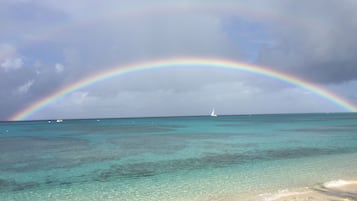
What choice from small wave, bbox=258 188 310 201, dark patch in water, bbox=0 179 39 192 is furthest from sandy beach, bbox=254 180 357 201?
dark patch in water, bbox=0 179 39 192

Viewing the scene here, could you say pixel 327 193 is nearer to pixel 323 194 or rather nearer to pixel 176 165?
pixel 323 194

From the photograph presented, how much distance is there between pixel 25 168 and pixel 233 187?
59.6 feet

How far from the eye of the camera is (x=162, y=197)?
16781 millimetres

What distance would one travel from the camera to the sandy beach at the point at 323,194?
1480 centimetres

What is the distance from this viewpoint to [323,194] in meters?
15.6

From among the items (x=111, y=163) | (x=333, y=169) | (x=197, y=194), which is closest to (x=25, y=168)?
(x=111, y=163)

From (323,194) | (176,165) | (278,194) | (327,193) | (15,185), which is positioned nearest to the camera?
(323,194)

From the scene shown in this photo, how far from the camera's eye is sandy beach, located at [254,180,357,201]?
48.5 ft

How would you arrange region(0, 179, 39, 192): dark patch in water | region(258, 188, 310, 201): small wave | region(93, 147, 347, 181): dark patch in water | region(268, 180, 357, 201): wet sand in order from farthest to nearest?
1. region(93, 147, 347, 181): dark patch in water
2. region(0, 179, 39, 192): dark patch in water
3. region(258, 188, 310, 201): small wave
4. region(268, 180, 357, 201): wet sand

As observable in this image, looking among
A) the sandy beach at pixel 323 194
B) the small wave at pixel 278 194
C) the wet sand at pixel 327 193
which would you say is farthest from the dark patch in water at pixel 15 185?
the wet sand at pixel 327 193

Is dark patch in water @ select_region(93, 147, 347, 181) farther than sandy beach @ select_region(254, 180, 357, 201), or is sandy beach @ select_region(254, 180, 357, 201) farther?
dark patch in water @ select_region(93, 147, 347, 181)

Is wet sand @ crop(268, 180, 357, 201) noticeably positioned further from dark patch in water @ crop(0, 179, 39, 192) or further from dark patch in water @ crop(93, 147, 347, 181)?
dark patch in water @ crop(0, 179, 39, 192)

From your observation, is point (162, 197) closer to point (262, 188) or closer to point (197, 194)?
point (197, 194)

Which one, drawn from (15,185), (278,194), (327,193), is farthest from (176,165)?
(327,193)
